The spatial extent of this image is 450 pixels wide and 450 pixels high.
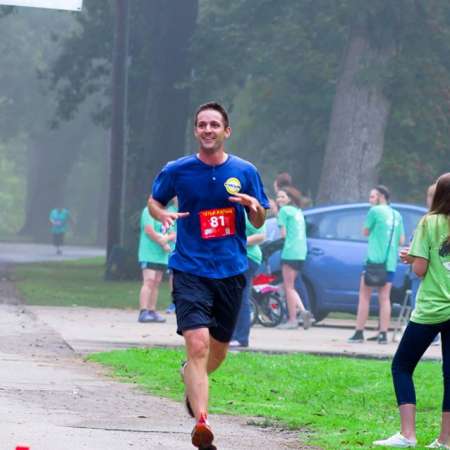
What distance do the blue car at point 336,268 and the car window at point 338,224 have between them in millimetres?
14

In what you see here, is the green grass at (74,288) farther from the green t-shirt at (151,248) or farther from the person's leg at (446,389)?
the person's leg at (446,389)

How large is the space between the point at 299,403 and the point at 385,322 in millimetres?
6603

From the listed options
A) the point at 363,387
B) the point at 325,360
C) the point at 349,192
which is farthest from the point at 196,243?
the point at 349,192

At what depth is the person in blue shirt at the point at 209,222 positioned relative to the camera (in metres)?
8.46

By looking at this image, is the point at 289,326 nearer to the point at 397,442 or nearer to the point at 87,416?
the point at 87,416

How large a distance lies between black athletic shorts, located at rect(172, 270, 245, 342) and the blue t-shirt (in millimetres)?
58

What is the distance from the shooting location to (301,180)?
38281 millimetres

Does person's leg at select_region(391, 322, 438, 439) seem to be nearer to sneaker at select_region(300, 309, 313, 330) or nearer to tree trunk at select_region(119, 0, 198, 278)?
sneaker at select_region(300, 309, 313, 330)

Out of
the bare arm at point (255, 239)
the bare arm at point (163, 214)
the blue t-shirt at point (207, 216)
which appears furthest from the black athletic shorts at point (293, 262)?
the blue t-shirt at point (207, 216)

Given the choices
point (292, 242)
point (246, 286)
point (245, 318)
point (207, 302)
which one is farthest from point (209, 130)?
point (292, 242)

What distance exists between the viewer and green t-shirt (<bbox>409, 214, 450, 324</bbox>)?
874cm

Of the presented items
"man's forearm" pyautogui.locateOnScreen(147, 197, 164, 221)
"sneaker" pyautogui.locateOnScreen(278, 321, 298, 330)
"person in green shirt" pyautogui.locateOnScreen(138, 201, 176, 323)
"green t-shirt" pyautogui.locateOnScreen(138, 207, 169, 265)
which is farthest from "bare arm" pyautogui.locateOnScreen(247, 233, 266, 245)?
"man's forearm" pyautogui.locateOnScreen(147, 197, 164, 221)

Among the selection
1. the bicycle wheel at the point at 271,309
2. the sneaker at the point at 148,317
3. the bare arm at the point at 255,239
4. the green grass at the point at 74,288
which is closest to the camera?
the bare arm at the point at 255,239

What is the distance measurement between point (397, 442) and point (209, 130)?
2.06 m
